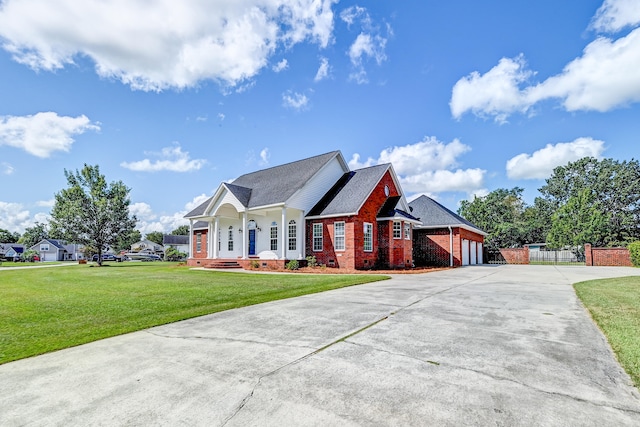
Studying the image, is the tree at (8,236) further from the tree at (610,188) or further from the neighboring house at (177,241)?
the tree at (610,188)

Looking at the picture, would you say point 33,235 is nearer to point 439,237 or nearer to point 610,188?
point 439,237

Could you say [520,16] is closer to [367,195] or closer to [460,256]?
[367,195]

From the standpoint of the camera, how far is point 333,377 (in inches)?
143

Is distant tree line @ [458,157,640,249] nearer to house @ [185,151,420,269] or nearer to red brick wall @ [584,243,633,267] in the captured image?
red brick wall @ [584,243,633,267]

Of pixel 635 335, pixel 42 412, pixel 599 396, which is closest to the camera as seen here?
pixel 42 412

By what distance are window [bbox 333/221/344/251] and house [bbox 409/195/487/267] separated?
8433mm

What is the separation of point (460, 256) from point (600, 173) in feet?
129

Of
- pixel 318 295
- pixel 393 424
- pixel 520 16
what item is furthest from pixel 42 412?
pixel 520 16

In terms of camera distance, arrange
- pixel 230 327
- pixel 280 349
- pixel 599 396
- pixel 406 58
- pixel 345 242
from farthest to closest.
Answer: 1. pixel 345 242
2. pixel 406 58
3. pixel 230 327
4. pixel 280 349
5. pixel 599 396

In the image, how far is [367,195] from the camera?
20078 mm

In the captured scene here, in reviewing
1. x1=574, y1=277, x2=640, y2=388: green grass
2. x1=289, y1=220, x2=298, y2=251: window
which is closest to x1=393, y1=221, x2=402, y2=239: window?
x1=289, y1=220, x2=298, y2=251: window

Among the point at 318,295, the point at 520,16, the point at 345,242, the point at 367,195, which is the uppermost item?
the point at 520,16

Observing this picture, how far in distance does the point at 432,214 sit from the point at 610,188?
38.7 meters

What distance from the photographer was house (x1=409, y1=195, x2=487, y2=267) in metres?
25.1
